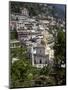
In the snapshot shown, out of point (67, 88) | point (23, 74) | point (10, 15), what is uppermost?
point (10, 15)

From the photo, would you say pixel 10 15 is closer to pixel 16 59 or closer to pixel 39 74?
pixel 16 59

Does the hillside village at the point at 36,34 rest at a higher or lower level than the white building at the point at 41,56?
higher

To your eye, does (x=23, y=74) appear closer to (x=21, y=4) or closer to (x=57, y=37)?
(x=57, y=37)

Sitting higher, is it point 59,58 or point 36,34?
point 36,34

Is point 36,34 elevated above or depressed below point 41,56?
above

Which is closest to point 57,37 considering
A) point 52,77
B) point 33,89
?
point 52,77

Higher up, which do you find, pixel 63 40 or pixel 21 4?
pixel 21 4

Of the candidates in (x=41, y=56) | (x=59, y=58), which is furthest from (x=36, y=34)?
(x=59, y=58)

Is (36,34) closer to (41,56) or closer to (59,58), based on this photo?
(41,56)

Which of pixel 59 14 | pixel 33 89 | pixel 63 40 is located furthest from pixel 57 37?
pixel 33 89

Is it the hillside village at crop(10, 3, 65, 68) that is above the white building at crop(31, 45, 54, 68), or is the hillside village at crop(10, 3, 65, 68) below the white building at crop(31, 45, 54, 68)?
above

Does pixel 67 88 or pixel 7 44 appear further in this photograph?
pixel 67 88
